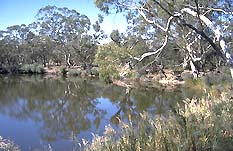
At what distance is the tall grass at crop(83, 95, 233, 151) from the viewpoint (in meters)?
3.63

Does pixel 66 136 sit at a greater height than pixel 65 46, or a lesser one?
lesser

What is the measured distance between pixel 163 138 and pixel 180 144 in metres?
0.20

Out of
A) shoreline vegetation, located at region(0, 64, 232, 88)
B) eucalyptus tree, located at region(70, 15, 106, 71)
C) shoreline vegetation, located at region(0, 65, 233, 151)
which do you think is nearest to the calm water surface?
shoreline vegetation, located at region(0, 64, 232, 88)

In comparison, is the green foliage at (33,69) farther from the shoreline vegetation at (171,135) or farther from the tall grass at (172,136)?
the tall grass at (172,136)

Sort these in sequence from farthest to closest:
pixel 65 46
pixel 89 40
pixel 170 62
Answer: pixel 65 46 < pixel 89 40 < pixel 170 62

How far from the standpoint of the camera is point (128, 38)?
2500cm

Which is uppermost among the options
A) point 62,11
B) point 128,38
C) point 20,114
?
point 62,11

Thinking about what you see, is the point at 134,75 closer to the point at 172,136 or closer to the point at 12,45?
the point at 172,136

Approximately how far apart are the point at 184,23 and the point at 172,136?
10.5 feet

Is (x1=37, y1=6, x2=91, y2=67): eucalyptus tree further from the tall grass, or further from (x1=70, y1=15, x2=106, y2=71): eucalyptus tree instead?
the tall grass

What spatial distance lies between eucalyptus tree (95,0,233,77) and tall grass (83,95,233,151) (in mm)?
1997

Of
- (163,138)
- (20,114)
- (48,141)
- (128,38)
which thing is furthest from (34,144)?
(128,38)

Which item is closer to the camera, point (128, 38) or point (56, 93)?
point (56, 93)

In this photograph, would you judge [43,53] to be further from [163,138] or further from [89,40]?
[163,138]
